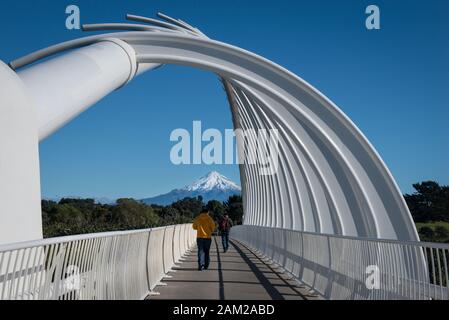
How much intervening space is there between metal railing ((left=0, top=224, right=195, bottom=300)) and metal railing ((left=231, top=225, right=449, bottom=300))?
357 centimetres

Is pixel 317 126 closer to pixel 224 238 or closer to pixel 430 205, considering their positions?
pixel 224 238

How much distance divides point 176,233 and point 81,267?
48.2 feet

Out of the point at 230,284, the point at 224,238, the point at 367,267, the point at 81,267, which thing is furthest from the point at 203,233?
the point at 81,267

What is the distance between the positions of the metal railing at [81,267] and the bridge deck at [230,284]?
0.74 metres

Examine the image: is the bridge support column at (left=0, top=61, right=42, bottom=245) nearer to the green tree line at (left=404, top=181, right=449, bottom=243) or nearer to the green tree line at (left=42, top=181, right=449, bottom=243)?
the green tree line at (left=42, top=181, right=449, bottom=243)

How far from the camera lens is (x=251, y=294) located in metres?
11.6

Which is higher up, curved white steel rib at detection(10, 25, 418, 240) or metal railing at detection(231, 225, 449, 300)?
curved white steel rib at detection(10, 25, 418, 240)

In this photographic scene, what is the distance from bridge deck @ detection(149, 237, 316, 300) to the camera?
1149 cm

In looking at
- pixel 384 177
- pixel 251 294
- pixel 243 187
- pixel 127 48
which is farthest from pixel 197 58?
pixel 243 187

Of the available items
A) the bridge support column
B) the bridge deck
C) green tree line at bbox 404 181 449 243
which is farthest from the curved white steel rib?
green tree line at bbox 404 181 449 243

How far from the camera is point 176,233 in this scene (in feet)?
71.5

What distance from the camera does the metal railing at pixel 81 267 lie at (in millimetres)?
5325
